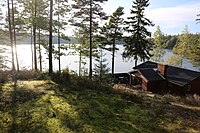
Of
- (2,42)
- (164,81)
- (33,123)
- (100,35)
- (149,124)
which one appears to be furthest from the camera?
(100,35)

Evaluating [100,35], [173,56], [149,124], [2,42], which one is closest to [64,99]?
[149,124]

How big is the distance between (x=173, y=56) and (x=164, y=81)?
24.4m

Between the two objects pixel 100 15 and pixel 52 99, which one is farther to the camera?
pixel 100 15

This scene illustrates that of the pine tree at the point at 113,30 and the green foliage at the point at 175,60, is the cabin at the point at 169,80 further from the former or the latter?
the green foliage at the point at 175,60

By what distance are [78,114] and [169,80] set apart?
23183 millimetres

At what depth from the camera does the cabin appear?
26.5 m

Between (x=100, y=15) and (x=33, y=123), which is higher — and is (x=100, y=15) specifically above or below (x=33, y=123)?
above

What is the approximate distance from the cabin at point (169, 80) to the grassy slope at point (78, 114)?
1869cm

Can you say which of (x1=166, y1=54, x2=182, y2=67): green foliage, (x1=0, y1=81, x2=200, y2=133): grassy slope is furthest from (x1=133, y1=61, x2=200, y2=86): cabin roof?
(x1=166, y1=54, x2=182, y2=67): green foliage

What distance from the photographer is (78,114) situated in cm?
706

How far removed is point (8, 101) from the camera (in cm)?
743

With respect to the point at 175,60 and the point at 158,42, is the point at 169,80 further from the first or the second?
the point at 175,60

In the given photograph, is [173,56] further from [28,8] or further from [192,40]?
[28,8]

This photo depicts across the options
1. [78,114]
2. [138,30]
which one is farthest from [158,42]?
[78,114]
